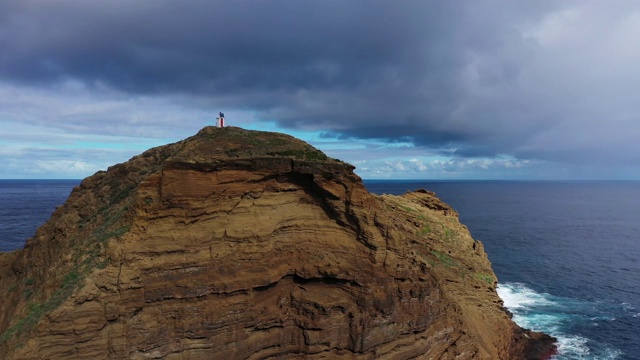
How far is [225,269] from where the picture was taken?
21.8 metres

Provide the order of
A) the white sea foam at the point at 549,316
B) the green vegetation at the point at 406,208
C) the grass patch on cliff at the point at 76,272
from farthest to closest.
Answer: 1. the green vegetation at the point at 406,208
2. the white sea foam at the point at 549,316
3. the grass patch on cliff at the point at 76,272

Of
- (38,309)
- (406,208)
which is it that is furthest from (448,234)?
(38,309)

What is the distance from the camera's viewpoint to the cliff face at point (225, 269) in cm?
1931

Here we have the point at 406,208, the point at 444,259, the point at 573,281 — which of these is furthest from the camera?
the point at 573,281

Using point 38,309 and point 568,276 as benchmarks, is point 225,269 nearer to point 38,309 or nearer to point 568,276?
point 38,309

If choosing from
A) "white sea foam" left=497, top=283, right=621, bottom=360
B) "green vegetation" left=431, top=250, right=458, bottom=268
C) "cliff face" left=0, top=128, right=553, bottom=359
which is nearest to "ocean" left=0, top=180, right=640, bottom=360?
"white sea foam" left=497, top=283, right=621, bottom=360

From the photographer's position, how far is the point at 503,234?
103 metres

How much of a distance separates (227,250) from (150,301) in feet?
15.5

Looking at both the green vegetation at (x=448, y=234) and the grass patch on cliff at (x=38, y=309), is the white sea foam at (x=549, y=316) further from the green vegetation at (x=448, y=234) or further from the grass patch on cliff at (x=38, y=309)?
the grass patch on cliff at (x=38, y=309)

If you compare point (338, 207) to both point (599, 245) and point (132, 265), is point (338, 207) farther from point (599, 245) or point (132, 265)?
point (599, 245)

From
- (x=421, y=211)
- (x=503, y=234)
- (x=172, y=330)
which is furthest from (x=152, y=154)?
(x=503, y=234)

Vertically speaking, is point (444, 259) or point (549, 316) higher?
point (444, 259)

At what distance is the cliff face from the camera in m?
19.3

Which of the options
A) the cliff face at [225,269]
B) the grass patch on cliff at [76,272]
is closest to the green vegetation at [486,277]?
the cliff face at [225,269]
